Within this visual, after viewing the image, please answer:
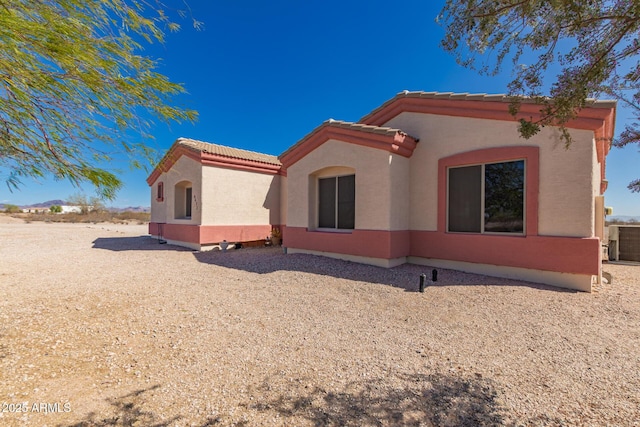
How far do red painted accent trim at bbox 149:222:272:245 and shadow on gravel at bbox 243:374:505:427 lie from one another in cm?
1014

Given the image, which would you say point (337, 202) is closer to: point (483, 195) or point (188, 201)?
point (483, 195)

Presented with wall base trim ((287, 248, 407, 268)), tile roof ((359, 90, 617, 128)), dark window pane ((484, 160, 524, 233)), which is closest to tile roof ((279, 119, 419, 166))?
tile roof ((359, 90, 617, 128))

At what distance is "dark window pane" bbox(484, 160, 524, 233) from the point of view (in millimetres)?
6648

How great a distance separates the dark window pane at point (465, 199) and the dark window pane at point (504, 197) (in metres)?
0.19

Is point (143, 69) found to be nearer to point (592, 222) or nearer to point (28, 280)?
point (28, 280)

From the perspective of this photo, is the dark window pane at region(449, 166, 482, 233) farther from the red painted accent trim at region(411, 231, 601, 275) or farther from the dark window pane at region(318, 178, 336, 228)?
the dark window pane at region(318, 178, 336, 228)

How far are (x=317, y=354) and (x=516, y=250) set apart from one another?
5.76 meters

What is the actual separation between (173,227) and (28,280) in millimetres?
7286

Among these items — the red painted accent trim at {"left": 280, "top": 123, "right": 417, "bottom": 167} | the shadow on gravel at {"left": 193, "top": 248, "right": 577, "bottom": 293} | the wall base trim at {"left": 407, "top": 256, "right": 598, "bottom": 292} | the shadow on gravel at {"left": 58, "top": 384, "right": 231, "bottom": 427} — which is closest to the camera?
the shadow on gravel at {"left": 58, "top": 384, "right": 231, "bottom": 427}

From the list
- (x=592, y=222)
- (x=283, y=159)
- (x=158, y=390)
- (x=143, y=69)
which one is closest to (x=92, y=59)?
(x=143, y=69)

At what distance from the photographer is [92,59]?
2646 millimetres

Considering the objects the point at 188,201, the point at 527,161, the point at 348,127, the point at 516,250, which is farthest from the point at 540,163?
the point at 188,201

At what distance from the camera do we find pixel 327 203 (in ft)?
30.7

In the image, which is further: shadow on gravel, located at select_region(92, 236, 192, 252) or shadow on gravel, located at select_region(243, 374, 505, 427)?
shadow on gravel, located at select_region(92, 236, 192, 252)
